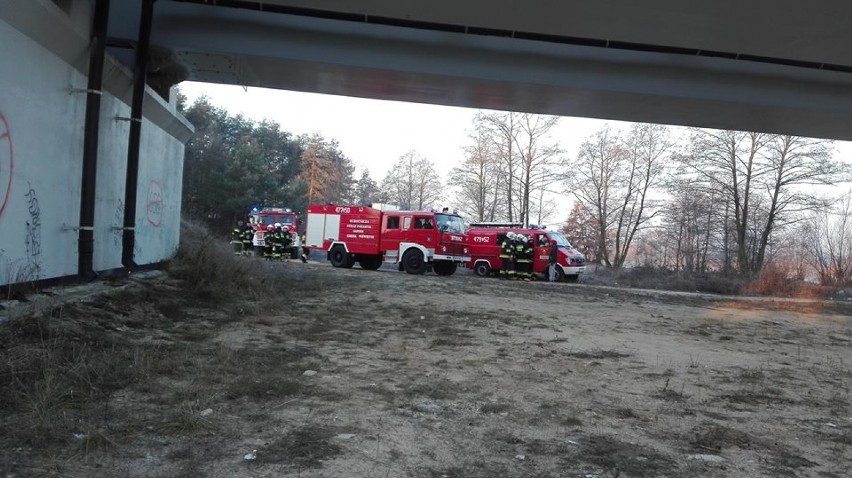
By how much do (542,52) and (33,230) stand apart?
416 inches

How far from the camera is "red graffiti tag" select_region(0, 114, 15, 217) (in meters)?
6.87

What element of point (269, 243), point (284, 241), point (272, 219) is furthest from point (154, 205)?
point (272, 219)

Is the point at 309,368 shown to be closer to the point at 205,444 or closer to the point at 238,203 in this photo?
the point at 205,444

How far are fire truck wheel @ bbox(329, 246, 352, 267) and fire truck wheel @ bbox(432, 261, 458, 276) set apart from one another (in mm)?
3996

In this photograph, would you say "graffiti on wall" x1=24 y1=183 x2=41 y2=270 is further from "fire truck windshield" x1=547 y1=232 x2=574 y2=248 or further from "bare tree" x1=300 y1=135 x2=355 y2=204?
"bare tree" x1=300 y1=135 x2=355 y2=204

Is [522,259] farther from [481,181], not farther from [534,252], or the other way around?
[481,181]

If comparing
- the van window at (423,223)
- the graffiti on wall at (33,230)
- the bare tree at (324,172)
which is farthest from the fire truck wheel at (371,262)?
the bare tree at (324,172)

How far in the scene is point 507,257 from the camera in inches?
965

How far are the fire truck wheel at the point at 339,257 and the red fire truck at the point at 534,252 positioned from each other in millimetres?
5530

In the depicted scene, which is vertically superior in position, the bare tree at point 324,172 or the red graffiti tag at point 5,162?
the bare tree at point 324,172

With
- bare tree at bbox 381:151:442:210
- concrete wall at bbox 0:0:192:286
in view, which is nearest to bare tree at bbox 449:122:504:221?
bare tree at bbox 381:151:442:210

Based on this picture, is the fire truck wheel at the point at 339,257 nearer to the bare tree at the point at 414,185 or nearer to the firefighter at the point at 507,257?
the firefighter at the point at 507,257

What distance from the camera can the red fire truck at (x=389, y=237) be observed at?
23.4m

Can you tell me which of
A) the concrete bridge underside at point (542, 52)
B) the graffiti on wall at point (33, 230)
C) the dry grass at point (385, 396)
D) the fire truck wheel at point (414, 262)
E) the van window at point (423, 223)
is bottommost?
the dry grass at point (385, 396)
